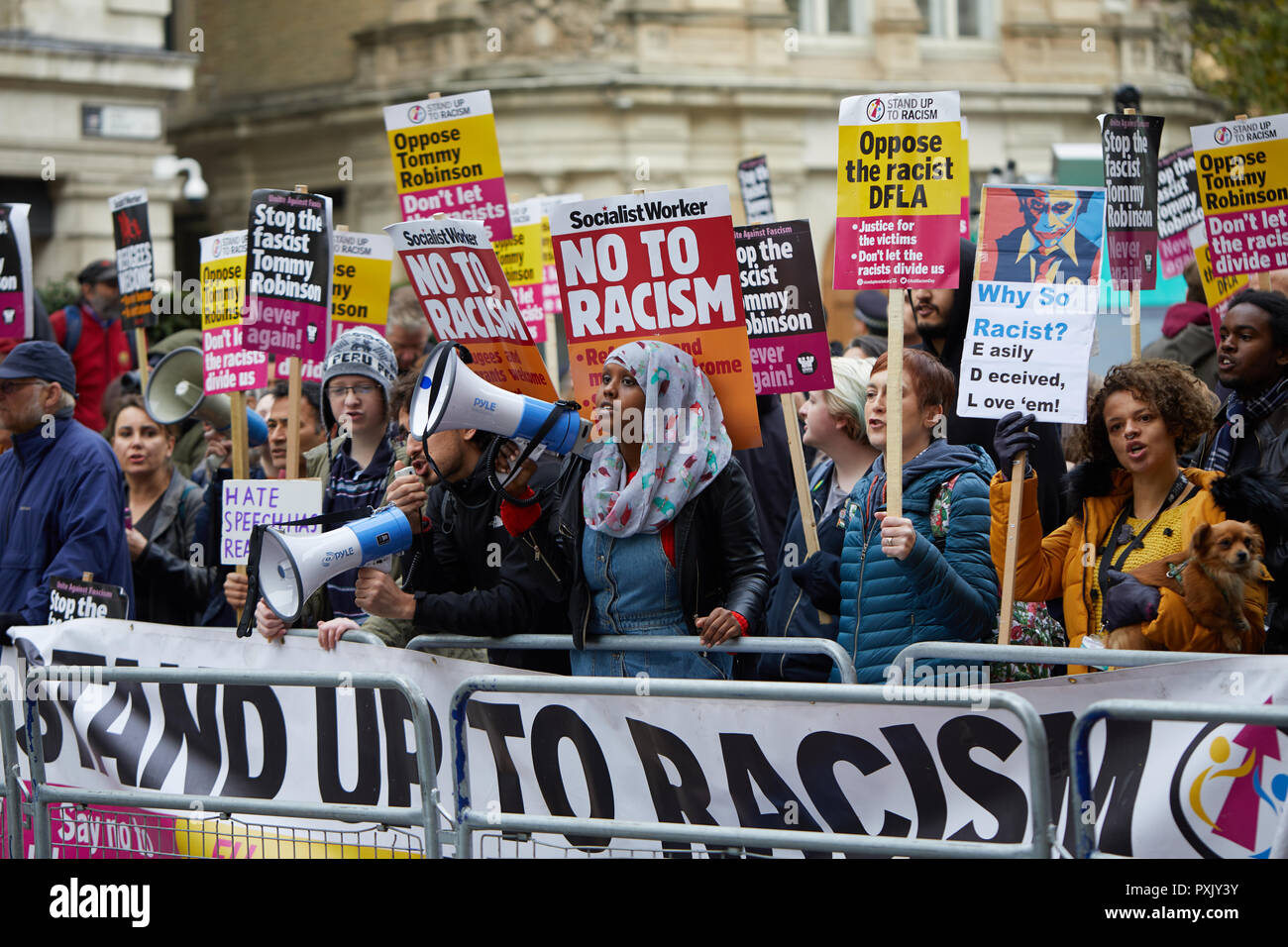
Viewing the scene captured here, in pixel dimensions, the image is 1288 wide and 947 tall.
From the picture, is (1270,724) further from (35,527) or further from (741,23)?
(741,23)

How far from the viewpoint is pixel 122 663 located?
6.02 m

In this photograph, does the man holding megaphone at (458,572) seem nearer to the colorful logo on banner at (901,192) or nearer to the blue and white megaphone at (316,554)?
the blue and white megaphone at (316,554)

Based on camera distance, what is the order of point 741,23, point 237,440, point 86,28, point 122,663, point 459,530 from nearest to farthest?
1. point 459,530
2. point 122,663
3. point 237,440
4. point 86,28
5. point 741,23

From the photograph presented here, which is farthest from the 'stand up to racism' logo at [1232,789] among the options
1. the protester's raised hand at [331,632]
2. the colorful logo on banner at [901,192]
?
the protester's raised hand at [331,632]

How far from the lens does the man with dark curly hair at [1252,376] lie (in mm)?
5727

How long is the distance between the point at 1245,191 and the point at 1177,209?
1880 millimetres

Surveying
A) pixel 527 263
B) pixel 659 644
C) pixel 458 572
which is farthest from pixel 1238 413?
pixel 527 263

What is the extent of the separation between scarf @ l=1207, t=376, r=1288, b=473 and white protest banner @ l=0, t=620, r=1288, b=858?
1613mm

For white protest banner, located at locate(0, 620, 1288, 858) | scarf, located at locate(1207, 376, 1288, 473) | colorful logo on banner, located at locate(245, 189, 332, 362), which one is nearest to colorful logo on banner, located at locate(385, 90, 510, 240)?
colorful logo on banner, located at locate(245, 189, 332, 362)

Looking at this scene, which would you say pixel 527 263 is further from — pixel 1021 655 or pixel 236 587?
pixel 1021 655

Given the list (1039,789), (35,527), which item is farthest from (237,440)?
(1039,789)

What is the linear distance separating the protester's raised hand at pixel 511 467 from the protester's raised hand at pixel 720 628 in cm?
84

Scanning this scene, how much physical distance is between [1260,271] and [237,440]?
4.11 m

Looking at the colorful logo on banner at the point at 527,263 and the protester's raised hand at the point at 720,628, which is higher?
the colorful logo on banner at the point at 527,263
